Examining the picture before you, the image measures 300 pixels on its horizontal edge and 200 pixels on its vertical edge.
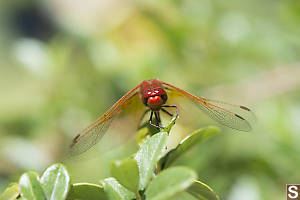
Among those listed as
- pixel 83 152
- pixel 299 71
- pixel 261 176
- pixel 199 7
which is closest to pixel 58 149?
pixel 83 152

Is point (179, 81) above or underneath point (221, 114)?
above

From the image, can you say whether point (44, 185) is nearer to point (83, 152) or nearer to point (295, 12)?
point (83, 152)

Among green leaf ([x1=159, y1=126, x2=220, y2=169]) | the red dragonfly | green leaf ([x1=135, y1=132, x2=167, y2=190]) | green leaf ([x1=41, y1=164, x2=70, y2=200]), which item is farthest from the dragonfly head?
green leaf ([x1=41, y1=164, x2=70, y2=200])

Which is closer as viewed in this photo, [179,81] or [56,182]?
[56,182]

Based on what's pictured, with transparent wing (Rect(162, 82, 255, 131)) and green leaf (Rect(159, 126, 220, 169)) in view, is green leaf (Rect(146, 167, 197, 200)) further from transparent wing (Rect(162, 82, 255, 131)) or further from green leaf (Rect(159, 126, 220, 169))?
transparent wing (Rect(162, 82, 255, 131))

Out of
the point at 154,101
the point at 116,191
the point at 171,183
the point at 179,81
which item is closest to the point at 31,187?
the point at 116,191

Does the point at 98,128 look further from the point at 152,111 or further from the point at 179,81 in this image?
the point at 179,81

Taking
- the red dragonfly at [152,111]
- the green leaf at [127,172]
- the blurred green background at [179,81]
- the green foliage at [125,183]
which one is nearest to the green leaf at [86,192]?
the green foliage at [125,183]
